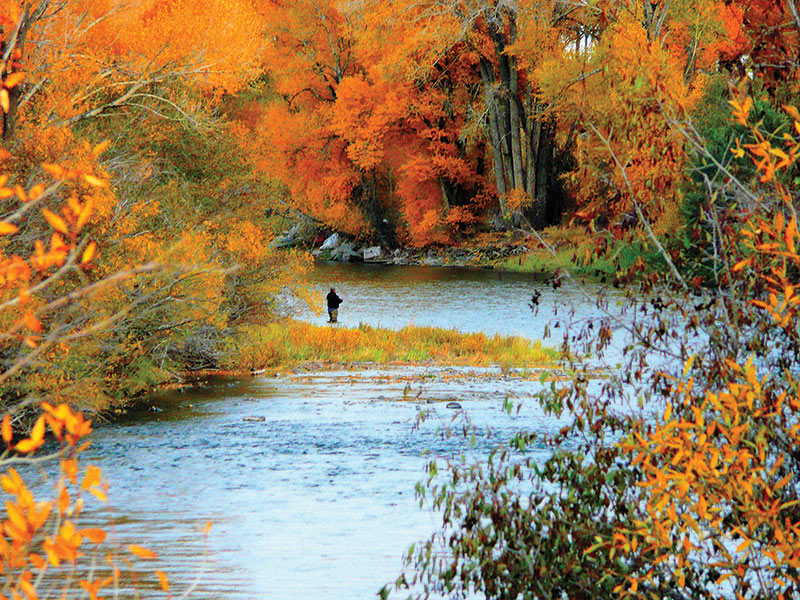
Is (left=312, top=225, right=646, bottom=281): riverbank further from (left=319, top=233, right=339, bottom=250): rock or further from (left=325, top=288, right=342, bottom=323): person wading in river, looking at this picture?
(left=325, top=288, right=342, bottom=323): person wading in river

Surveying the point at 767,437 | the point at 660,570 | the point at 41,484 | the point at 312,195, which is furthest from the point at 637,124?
the point at 312,195

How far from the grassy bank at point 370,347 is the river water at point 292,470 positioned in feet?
4.82

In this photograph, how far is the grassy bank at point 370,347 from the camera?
22.4 meters

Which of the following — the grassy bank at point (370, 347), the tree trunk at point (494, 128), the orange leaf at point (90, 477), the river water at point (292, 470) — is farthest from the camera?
the tree trunk at point (494, 128)

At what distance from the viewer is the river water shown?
902 cm

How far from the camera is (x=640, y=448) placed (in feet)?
15.1

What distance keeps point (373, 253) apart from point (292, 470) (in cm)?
4172

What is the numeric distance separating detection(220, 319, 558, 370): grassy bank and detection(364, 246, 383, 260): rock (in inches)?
1124

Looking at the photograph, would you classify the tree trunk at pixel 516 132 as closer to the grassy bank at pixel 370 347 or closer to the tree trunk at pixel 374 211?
the tree trunk at pixel 374 211

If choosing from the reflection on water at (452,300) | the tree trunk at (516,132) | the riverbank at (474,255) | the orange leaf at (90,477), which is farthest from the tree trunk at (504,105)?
the orange leaf at (90,477)

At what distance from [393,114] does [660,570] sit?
140 feet

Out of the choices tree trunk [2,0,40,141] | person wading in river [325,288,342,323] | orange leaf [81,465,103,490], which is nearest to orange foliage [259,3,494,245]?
person wading in river [325,288,342,323]

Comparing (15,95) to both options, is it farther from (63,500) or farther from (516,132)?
(516,132)

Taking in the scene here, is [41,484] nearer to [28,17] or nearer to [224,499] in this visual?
[224,499]
